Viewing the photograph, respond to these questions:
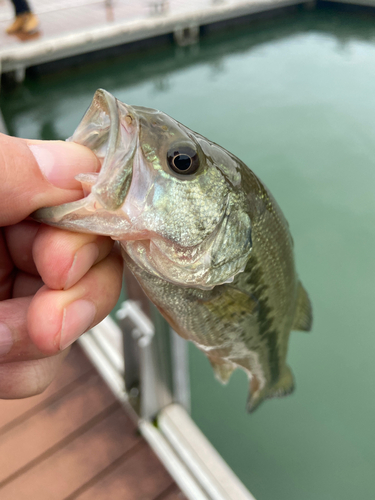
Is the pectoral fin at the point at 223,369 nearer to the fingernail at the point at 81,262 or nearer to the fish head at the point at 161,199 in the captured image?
the fish head at the point at 161,199

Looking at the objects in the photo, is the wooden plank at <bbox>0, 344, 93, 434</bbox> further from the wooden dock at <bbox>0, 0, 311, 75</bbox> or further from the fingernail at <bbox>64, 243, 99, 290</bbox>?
the wooden dock at <bbox>0, 0, 311, 75</bbox>

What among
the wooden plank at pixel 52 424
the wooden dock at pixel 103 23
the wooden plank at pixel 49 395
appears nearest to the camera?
the wooden plank at pixel 52 424

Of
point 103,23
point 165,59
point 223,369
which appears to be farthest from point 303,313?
point 103,23

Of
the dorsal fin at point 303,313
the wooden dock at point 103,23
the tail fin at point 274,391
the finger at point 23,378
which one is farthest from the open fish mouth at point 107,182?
the wooden dock at point 103,23

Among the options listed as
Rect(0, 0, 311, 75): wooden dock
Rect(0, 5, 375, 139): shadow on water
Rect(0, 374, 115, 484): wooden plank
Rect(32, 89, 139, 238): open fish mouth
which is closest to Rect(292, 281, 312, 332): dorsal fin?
Rect(32, 89, 139, 238): open fish mouth

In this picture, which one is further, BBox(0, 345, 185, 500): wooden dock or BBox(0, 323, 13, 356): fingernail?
BBox(0, 345, 185, 500): wooden dock

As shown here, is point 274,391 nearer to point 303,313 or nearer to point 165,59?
point 303,313
